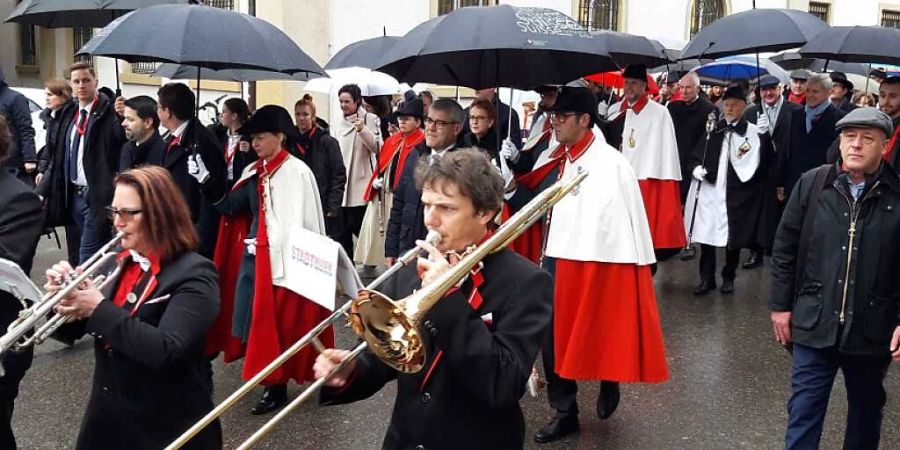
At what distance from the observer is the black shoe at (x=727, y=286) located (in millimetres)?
8695

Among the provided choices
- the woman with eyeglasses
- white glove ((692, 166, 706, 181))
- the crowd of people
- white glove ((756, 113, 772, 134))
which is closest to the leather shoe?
the crowd of people

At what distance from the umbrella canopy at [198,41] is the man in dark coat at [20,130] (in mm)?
3681

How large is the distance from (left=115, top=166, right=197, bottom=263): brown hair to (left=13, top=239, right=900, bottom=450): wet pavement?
6.47 feet

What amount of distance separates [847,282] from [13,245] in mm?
3293

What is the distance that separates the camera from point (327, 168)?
7906 millimetres

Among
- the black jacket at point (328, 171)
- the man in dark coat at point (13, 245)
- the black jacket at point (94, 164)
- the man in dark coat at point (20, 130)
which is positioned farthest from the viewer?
the man in dark coat at point (20, 130)

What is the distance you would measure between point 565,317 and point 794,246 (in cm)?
126

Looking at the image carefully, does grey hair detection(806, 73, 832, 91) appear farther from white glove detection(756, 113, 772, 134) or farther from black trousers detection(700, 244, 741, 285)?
black trousers detection(700, 244, 741, 285)

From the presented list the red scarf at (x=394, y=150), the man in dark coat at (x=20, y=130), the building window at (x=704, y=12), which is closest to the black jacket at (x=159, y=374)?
the red scarf at (x=394, y=150)

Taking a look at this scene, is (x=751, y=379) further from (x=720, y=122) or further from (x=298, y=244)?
(x=298, y=244)

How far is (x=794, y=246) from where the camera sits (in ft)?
13.9

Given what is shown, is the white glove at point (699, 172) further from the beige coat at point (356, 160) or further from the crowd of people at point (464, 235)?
the beige coat at point (356, 160)

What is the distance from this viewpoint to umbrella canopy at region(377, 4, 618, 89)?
4953 mm

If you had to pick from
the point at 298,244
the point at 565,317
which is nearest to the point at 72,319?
the point at 298,244
